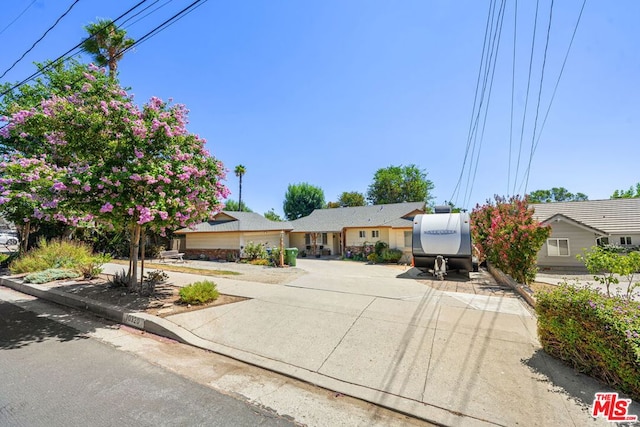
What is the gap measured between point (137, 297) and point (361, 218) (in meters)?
21.1

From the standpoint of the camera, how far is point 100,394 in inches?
134

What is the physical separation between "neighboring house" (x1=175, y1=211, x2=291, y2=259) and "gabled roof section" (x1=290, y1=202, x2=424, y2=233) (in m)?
4.45

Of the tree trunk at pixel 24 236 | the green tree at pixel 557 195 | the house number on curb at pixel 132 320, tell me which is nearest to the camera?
the house number on curb at pixel 132 320

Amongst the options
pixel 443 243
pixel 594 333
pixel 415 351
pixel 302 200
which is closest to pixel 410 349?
pixel 415 351

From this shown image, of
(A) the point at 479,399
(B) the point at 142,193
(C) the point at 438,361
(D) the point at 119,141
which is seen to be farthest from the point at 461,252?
(D) the point at 119,141

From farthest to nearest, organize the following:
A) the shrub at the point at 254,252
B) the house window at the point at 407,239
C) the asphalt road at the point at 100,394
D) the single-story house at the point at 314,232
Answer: the house window at the point at 407,239
the single-story house at the point at 314,232
the shrub at the point at 254,252
the asphalt road at the point at 100,394

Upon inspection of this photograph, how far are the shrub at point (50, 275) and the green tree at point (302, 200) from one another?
32955 millimetres

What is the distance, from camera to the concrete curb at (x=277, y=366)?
10.2ft

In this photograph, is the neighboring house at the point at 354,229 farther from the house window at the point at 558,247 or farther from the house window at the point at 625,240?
the house window at the point at 625,240

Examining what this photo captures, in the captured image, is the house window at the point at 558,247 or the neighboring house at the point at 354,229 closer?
the house window at the point at 558,247

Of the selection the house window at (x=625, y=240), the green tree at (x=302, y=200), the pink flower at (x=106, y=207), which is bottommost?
the house window at (x=625, y=240)

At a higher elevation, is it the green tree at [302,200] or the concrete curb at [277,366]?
the green tree at [302,200]

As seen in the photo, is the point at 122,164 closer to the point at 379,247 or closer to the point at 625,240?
the point at 379,247

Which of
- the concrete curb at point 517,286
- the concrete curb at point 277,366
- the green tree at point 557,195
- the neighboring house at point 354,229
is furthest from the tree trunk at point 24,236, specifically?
the green tree at point 557,195
